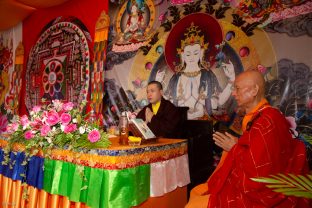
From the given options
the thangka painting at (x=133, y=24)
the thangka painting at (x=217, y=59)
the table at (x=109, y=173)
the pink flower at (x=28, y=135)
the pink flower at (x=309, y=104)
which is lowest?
the table at (x=109, y=173)

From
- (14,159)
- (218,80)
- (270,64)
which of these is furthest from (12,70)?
(270,64)

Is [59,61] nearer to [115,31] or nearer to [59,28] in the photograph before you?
[59,28]

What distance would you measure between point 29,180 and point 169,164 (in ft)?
3.85

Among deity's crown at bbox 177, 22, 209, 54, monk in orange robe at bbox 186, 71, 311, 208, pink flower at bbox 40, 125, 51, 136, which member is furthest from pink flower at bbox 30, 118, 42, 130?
deity's crown at bbox 177, 22, 209, 54

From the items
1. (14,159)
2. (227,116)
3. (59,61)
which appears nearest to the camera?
(14,159)

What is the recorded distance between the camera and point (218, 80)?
3.17 m

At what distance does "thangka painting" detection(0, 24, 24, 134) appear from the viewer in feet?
19.0

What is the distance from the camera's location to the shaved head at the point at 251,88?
1.85 m

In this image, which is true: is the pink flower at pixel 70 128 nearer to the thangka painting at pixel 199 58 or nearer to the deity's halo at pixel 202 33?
the thangka painting at pixel 199 58

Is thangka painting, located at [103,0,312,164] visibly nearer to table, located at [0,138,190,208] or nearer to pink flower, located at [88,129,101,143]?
table, located at [0,138,190,208]

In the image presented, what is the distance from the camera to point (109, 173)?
62.6 inches

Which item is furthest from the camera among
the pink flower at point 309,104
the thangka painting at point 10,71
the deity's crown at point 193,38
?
the thangka painting at point 10,71

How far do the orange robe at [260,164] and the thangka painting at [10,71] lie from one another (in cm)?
544

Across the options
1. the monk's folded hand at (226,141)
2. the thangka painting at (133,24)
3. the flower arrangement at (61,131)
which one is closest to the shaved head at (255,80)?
the monk's folded hand at (226,141)
